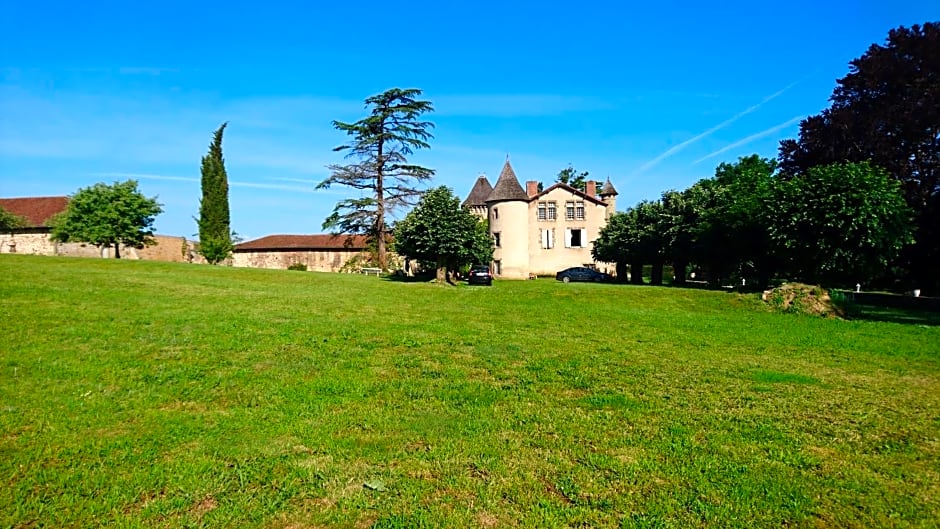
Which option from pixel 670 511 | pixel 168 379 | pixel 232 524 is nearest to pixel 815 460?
pixel 670 511

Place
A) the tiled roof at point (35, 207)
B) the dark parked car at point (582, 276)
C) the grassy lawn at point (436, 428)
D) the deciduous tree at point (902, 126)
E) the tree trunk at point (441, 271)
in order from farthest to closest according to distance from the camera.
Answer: the tiled roof at point (35, 207) < the dark parked car at point (582, 276) < the tree trunk at point (441, 271) < the deciduous tree at point (902, 126) < the grassy lawn at point (436, 428)

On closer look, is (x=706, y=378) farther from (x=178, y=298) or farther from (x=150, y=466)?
(x=178, y=298)

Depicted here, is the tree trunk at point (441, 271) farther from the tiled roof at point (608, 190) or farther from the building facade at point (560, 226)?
the tiled roof at point (608, 190)

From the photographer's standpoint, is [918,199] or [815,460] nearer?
[815,460]

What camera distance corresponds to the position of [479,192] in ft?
183

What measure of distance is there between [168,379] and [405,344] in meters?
4.02

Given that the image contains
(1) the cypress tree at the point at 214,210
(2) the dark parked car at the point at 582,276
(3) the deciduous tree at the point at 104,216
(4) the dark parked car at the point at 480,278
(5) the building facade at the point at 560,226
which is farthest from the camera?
(5) the building facade at the point at 560,226

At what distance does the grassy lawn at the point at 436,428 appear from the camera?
3.52m

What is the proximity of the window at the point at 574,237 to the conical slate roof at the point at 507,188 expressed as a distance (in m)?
6.12

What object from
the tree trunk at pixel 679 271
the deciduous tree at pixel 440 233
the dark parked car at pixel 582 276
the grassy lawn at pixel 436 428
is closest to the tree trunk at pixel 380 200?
the deciduous tree at pixel 440 233

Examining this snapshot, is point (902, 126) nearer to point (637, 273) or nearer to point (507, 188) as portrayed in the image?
point (637, 273)

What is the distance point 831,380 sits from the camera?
25.5ft

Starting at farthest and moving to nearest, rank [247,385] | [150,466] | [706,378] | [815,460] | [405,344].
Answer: [405,344] < [706,378] < [247,385] < [815,460] < [150,466]

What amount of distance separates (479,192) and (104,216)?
3360cm
